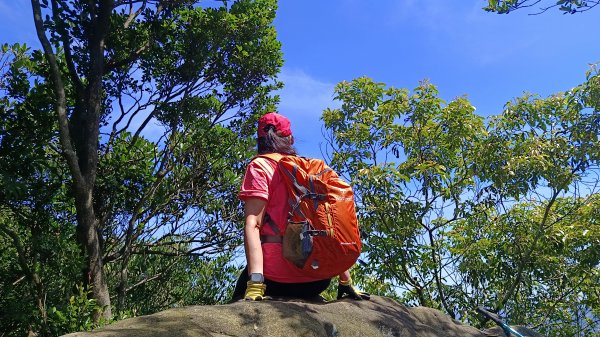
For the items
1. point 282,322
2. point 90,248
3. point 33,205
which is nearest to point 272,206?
point 282,322

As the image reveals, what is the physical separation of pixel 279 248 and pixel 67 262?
4.09 m

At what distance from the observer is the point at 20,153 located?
629cm

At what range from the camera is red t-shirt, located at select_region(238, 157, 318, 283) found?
2908mm

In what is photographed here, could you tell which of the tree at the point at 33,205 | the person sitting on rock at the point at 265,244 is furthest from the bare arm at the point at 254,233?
the tree at the point at 33,205

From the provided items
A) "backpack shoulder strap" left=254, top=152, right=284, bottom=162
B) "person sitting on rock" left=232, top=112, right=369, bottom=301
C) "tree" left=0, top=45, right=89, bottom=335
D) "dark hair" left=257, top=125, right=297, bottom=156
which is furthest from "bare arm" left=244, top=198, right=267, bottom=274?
"tree" left=0, top=45, right=89, bottom=335

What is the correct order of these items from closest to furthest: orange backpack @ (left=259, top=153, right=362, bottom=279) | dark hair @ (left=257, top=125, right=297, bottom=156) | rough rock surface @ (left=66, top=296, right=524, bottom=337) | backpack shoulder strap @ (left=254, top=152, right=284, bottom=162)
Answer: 1. rough rock surface @ (left=66, top=296, right=524, bottom=337)
2. orange backpack @ (left=259, top=153, right=362, bottom=279)
3. backpack shoulder strap @ (left=254, top=152, right=284, bottom=162)
4. dark hair @ (left=257, top=125, right=297, bottom=156)

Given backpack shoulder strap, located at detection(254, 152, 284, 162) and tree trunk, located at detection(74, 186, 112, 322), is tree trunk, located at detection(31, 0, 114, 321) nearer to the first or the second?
tree trunk, located at detection(74, 186, 112, 322)

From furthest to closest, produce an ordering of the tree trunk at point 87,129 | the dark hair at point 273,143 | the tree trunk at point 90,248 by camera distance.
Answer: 1. the tree trunk at point 90,248
2. the tree trunk at point 87,129
3. the dark hair at point 273,143

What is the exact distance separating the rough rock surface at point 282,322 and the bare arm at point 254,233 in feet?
0.69

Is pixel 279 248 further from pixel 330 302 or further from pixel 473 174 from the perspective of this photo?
pixel 473 174

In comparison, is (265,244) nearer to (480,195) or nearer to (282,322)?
(282,322)

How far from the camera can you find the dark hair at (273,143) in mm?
3217

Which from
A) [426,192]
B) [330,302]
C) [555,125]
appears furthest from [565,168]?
[330,302]

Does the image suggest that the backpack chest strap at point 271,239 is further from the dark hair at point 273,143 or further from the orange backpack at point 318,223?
the dark hair at point 273,143
